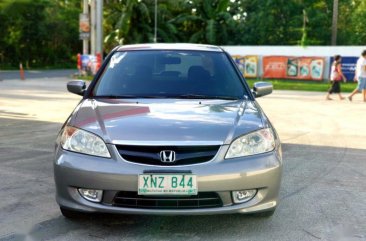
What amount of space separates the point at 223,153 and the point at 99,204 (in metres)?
0.99

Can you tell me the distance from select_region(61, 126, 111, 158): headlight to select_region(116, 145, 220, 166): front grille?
0.15 meters

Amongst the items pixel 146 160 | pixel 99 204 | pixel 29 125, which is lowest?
pixel 29 125

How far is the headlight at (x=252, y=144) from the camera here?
3688 mm

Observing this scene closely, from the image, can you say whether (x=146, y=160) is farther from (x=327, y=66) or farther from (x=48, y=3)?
(x=48, y=3)

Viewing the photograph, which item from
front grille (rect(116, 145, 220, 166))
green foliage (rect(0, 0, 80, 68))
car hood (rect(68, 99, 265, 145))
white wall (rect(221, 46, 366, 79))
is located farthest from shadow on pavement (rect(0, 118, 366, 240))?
green foliage (rect(0, 0, 80, 68))

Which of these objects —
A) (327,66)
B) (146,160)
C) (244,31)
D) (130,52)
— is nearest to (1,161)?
(130,52)

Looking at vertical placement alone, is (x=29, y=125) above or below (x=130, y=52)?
below

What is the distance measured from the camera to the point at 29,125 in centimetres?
998

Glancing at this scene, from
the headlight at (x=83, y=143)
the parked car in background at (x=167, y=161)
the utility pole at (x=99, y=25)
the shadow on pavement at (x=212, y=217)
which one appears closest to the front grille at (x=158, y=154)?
the parked car in background at (x=167, y=161)

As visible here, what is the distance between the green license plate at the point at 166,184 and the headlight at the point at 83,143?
344 mm

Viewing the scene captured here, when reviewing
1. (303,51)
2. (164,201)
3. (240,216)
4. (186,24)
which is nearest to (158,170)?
(164,201)

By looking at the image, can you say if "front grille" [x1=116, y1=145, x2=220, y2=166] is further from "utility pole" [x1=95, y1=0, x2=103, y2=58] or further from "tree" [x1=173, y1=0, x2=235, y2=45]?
"tree" [x1=173, y1=0, x2=235, y2=45]

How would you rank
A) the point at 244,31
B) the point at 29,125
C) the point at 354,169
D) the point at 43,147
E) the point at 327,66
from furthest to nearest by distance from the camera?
the point at 244,31 < the point at 327,66 < the point at 29,125 < the point at 43,147 < the point at 354,169

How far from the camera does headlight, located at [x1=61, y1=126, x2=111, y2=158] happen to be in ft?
12.0
